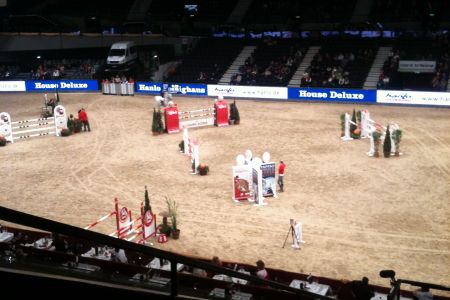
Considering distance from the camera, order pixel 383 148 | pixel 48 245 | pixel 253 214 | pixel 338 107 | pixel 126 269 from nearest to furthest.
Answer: pixel 126 269 < pixel 48 245 < pixel 253 214 < pixel 383 148 < pixel 338 107

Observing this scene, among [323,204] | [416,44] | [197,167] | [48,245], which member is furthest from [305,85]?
[48,245]

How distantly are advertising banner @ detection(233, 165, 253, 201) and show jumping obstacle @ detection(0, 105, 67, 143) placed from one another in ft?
46.1

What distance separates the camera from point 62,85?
159 feet

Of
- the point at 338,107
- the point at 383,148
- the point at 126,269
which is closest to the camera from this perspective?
the point at 126,269

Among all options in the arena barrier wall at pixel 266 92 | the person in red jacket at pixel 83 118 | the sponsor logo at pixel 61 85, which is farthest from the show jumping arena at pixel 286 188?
the sponsor logo at pixel 61 85

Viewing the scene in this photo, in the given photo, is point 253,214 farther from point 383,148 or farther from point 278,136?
point 278,136

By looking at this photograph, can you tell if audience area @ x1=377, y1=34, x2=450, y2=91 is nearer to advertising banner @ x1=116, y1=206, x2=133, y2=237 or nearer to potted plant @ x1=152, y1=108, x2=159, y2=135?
potted plant @ x1=152, y1=108, x2=159, y2=135

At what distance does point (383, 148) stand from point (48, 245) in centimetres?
1683

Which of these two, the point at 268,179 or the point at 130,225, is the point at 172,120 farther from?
the point at 130,225

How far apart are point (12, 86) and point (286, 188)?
34.5 m

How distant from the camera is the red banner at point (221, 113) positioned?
33.2m

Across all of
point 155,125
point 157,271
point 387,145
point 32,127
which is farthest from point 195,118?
point 157,271

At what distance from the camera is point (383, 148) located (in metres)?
26.0

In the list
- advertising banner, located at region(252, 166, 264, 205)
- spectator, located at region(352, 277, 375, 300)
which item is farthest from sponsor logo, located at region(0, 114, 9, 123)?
spectator, located at region(352, 277, 375, 300)
